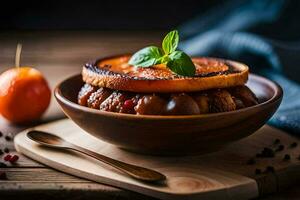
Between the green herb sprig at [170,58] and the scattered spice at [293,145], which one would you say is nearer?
the green herb sprig at [170,58]

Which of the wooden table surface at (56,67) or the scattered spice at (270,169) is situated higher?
the scattered spice at (270,169)

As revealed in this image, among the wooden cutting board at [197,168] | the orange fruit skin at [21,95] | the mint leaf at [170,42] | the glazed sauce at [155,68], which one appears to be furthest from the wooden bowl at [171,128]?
the orange fruit skin at [21,95]

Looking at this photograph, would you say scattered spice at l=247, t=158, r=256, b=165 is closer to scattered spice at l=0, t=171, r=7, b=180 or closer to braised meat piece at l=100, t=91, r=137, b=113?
braised meat piece at l=100, t=91, r=137, b=113

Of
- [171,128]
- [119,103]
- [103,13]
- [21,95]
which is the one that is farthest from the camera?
[103,13]

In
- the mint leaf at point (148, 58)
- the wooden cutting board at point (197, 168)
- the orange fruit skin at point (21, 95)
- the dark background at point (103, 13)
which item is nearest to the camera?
the wooden cutting board at point (197, 168)

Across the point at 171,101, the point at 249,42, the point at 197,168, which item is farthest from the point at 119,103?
the point at 249,42

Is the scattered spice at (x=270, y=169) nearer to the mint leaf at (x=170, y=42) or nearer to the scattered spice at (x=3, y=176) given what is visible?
the mint leaf at (x=170, y=42)

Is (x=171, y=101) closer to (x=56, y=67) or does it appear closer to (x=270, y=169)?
(x=270, y=169)
